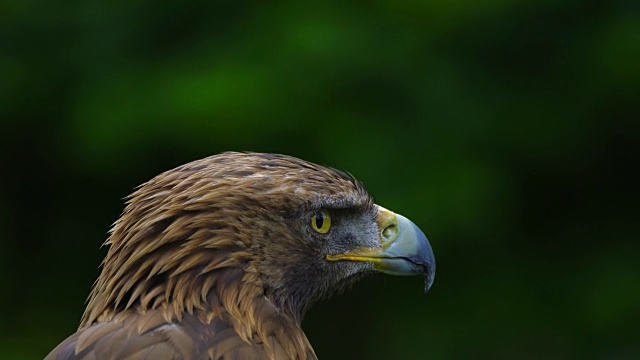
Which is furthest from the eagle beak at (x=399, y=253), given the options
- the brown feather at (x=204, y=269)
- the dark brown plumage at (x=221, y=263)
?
the brown feather at (x=204, y=269)

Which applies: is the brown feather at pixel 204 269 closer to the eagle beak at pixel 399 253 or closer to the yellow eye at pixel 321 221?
the yellow eye at pixel 321 221

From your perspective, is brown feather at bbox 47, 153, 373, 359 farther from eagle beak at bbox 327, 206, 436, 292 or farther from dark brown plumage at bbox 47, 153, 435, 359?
eagle beak at bbox 327, 206, 436, 292

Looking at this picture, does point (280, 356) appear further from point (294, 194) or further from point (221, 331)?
point (294, 194)

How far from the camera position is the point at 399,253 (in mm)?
3809

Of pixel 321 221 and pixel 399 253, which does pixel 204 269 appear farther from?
pixel 399 253

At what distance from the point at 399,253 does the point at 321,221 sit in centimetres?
30

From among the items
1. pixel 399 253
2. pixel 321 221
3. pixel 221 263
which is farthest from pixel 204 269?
pixel 399 253

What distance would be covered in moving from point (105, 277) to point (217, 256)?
0.35 metres

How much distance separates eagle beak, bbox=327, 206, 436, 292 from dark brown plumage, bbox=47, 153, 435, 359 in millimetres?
72

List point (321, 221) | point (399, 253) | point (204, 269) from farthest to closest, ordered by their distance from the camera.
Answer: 1. point (399, 253)
2. point (321, 221)
3. point (204, 269)

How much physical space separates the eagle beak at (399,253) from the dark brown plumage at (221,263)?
7 centimetres

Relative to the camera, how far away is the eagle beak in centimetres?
380

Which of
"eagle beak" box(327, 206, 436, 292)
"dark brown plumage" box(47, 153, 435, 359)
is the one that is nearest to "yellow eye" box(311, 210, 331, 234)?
"dark brown plumage" box(47, 153, 435, 359)

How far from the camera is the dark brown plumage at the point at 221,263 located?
324 cm
